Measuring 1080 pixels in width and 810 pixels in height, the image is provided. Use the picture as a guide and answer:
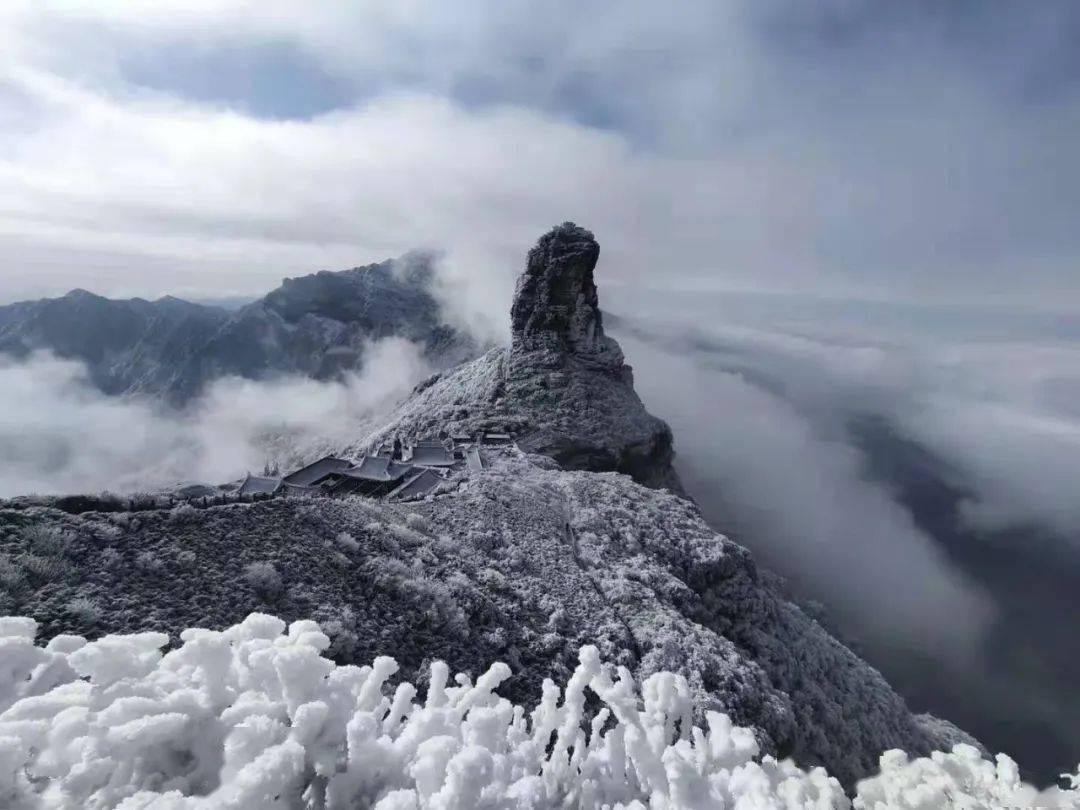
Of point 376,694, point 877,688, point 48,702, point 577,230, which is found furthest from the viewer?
point 577,230

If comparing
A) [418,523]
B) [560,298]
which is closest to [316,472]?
[418,523]

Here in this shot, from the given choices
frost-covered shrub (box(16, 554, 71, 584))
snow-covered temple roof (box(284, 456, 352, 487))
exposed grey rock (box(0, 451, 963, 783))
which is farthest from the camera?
snow-covered temple roof (box(284, 456, 352, 487))

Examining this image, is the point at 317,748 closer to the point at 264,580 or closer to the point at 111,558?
the point at 264,580

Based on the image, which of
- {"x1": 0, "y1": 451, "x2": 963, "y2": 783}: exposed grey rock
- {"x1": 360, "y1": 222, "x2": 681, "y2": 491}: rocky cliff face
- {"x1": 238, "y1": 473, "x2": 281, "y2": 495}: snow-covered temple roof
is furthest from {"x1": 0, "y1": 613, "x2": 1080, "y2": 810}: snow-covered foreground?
{"x1": 360, "y1": 222, "x2": 681, "y2": 491}: rocky cliff face

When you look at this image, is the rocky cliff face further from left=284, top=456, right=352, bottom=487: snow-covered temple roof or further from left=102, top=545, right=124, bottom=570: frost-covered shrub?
left=102, top=545, right=124, bottom=570: frost-covered shrub

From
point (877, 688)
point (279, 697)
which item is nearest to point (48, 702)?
point (279, 697)

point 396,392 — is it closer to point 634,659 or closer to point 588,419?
point 588,419
